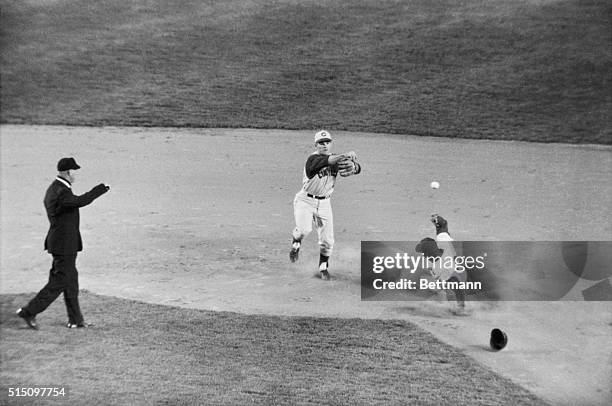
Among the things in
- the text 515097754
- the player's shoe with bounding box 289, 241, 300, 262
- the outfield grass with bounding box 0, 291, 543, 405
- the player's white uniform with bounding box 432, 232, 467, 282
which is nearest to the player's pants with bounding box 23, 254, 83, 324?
the outfield grass with bounding box 0, 291, 543, 405

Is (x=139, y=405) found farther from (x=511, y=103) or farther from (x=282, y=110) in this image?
(x=511, y=103)

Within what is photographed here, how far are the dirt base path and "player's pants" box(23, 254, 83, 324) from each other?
1.15 meters

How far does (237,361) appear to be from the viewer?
25.2 ft

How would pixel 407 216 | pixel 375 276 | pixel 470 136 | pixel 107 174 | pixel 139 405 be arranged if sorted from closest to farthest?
pixel 139 405, pixel 375 276, pixel 407 216, pixel 107 174, pixel 470 136

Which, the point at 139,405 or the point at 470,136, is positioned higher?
the point at 470,136

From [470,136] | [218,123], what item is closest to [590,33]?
[470,136]

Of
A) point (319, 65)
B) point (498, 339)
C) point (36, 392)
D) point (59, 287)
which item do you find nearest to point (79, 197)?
point (59, 287)

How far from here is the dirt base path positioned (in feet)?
28.0

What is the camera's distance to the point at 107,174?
45.7ft

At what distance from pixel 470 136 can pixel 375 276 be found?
7.00m

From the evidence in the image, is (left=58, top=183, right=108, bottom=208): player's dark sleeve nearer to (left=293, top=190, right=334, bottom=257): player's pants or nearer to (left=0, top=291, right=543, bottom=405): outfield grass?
(left=0, top=291, right=543, bottom=405): outfield grass

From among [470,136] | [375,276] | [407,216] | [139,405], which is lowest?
[139,405]

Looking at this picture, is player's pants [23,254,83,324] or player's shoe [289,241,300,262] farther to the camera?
player's shoe [289,241,300,262]

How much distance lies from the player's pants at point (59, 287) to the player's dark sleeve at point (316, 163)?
285cm
